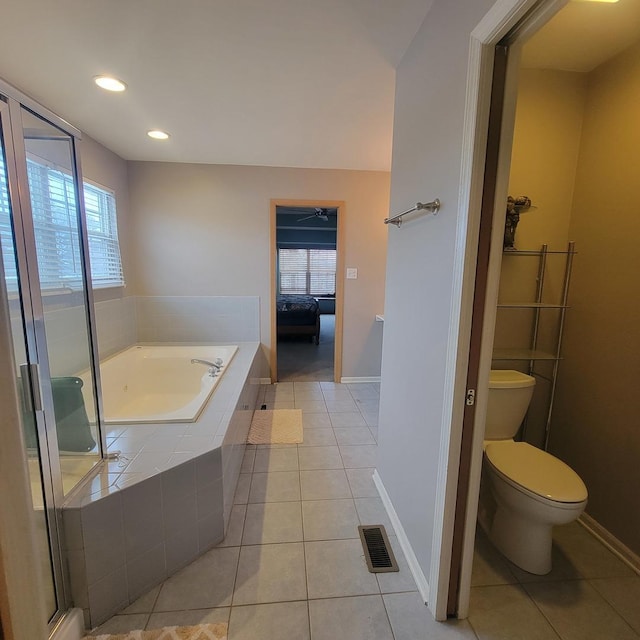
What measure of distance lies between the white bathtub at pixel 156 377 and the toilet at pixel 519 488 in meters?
1.81

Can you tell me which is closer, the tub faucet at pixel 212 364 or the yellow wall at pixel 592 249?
the yellow wall at pixel 592 249

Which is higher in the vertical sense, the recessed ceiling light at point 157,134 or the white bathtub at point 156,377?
the recessed ceiling light at point 157,134

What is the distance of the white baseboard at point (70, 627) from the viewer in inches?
45.0

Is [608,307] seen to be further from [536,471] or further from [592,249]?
[536,471]

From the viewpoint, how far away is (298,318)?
5.82 m

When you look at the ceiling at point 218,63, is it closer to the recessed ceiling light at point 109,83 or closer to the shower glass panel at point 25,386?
the recessed ceiling light at point 109,83

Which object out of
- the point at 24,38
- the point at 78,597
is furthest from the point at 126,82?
the point at 78,597

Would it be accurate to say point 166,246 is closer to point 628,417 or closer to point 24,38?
point 24,38

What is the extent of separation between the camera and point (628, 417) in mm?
1597

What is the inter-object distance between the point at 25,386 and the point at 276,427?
6.50 ft

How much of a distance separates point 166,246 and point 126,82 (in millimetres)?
1774

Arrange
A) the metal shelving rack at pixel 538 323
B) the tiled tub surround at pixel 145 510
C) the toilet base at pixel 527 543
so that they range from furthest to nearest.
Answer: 1. the metal shelving rack at pixel 538 323
2. the toilet base at pixel 527 543
3. the tiled tub surround at pixel 145 510

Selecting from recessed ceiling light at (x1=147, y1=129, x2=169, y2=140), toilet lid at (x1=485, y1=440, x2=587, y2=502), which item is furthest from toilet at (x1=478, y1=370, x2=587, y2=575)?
recessed ceiling light at (x1=147, y1=129, x2=169, y2=140)

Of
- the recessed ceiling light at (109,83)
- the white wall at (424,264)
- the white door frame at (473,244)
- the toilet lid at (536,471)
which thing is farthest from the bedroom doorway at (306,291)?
the white door frame at (473,244)
